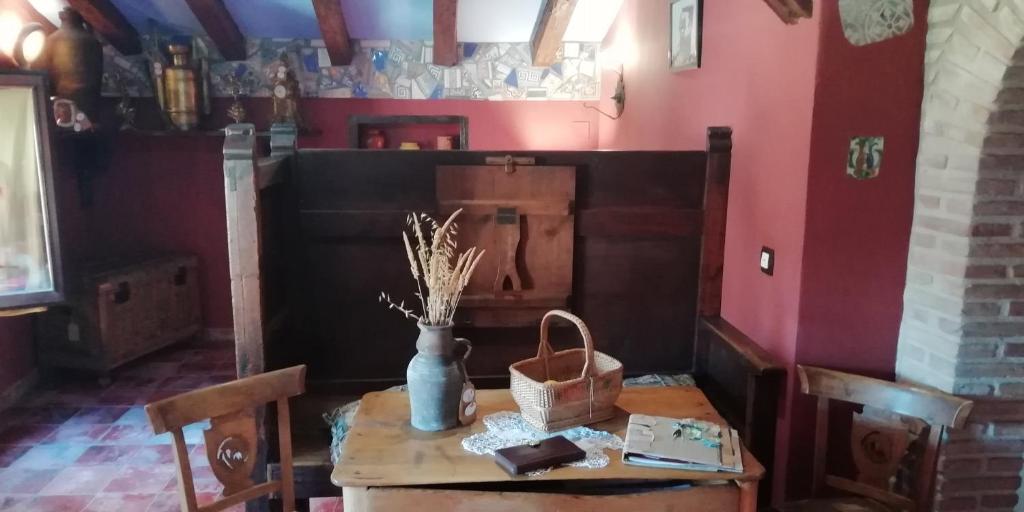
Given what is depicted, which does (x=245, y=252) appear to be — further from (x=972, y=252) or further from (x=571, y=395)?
(x=972, y=252)

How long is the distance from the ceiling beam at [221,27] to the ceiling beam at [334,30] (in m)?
0.56

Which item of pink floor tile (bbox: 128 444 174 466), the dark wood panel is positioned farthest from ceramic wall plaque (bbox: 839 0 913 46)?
pink floor tile (bbox: 128 444 174 466)

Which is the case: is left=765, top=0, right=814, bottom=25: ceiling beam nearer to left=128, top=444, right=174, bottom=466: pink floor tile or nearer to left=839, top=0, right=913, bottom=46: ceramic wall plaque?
left=839, top=0, right=913, bottom=46: ceramic wall plaque

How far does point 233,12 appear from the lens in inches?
179

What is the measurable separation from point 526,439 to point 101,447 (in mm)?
2630

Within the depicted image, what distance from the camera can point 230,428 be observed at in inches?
76.4

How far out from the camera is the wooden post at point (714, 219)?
276cm

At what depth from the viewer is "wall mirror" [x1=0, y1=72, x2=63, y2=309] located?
3.35m

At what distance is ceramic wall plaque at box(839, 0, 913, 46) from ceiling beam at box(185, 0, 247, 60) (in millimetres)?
3544

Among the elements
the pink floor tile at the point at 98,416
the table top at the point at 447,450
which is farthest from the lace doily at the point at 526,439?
the pink floor tile at the point at 98,416

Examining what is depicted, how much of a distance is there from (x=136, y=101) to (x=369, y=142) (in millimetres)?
1562

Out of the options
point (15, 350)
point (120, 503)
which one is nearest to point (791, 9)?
point (120, 503)

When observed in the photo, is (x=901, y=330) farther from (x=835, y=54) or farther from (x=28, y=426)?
(x=28, y=426)

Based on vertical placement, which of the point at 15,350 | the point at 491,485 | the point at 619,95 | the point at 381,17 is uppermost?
the point at 381,17
